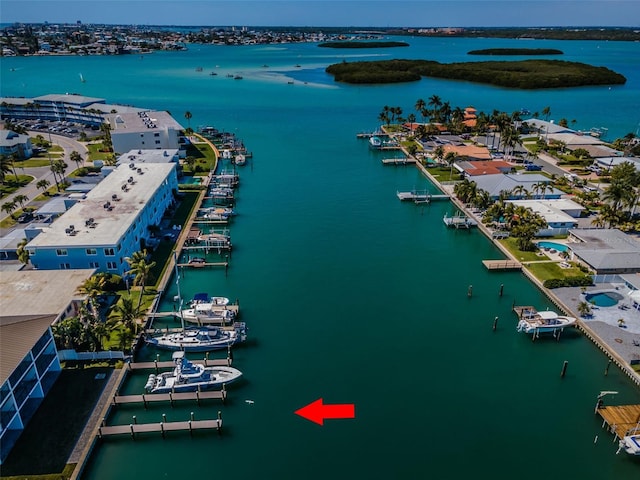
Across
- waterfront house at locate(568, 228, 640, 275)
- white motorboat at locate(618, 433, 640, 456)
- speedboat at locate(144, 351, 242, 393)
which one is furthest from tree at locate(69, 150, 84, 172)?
white motorboat at locate(618, 433, 640, 456)

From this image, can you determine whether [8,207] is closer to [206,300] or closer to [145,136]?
[145,136]

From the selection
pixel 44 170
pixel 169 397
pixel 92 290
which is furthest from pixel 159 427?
pixel 44 170

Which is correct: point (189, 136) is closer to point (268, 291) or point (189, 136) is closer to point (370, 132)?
point (370, 132)

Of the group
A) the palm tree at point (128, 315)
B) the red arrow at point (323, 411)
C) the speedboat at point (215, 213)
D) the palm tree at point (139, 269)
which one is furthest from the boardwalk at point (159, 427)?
the speedboat at point (215, 213)

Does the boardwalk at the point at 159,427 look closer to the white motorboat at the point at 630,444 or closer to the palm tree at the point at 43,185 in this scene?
the white motorboat at the point at 630,444

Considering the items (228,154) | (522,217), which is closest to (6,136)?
(228,154)

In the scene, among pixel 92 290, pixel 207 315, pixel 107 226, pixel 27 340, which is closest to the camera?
pixel 27 340
